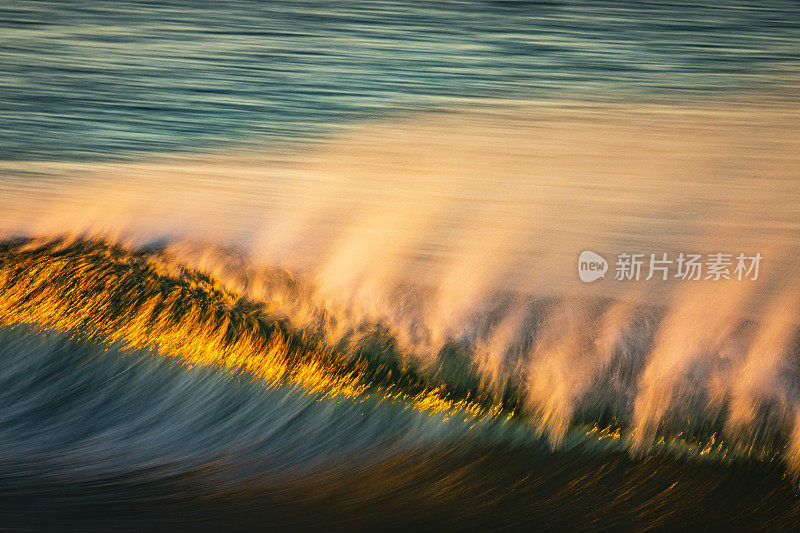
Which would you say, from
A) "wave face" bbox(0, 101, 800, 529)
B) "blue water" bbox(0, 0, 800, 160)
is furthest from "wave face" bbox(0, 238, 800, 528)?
"blue water" bbox(0, 0, 800, 160)

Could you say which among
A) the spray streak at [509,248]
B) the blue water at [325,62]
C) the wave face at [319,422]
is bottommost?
the wave face at [319,422]

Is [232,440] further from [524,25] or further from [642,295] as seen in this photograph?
[524,25]

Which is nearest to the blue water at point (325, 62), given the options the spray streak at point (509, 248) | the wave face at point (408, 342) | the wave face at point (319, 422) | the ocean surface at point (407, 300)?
the ocean surface at point (407, 300)

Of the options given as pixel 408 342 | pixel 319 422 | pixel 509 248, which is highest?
pixel 509 248

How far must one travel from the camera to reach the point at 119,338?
2.97 m

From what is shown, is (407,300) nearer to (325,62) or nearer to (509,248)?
(509,248)

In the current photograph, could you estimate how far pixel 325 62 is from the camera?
5.60m

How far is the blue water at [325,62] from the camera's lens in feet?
15.5

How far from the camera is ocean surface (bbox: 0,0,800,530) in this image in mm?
2191

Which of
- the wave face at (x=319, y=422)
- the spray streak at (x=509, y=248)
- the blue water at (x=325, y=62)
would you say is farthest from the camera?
the blue water at (x=325, y=62)

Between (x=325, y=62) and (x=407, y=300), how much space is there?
3128 millimetres

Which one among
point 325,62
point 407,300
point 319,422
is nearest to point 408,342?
point 407,300

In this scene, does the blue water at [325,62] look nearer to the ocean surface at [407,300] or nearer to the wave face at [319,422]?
the ocean surface at [407,300]

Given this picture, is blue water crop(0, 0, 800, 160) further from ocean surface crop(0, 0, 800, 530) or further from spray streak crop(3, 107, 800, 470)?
spray streak crop(3, 107, 800, 470)
